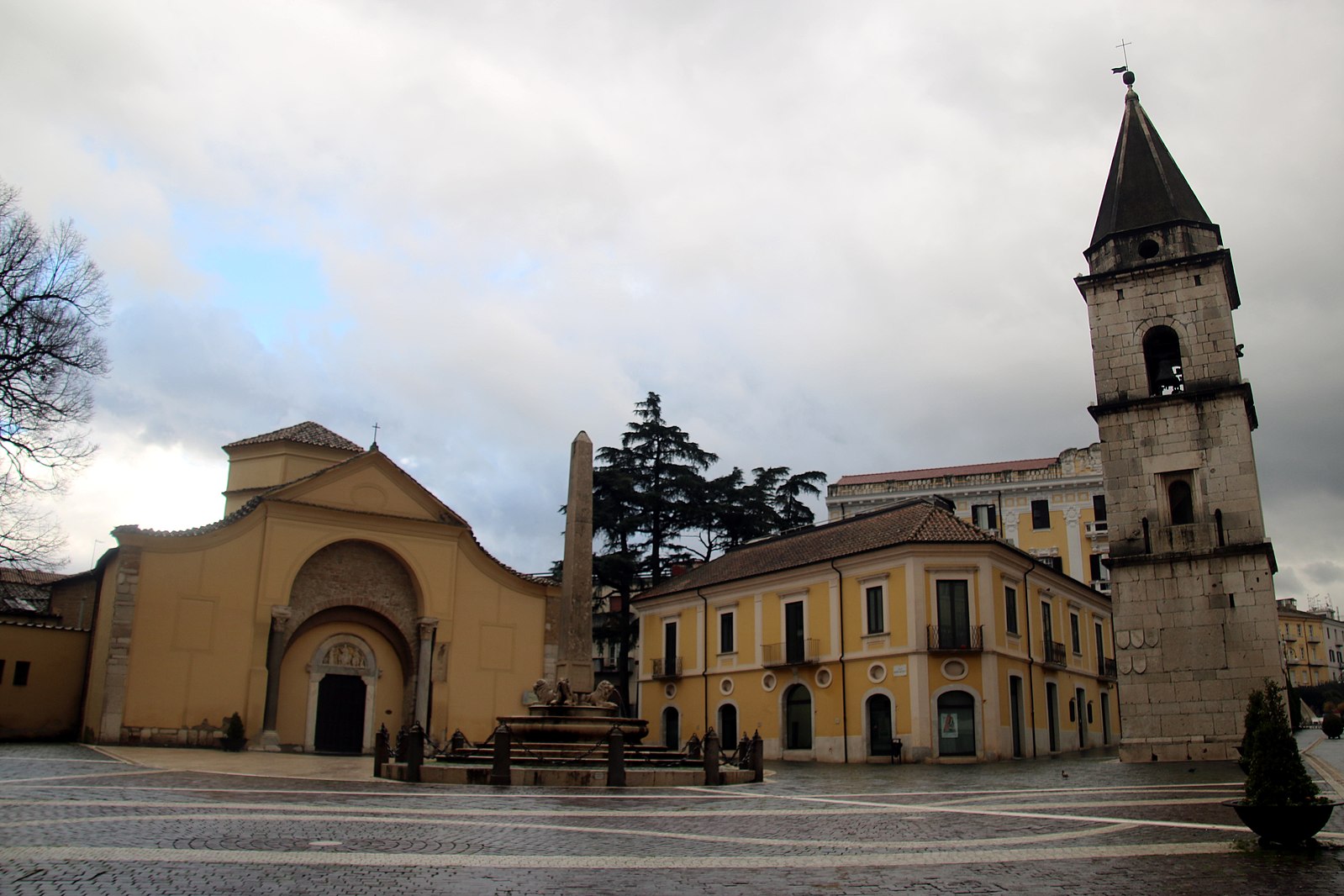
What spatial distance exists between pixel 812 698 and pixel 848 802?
60.2 feet

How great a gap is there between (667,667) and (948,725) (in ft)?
41.2

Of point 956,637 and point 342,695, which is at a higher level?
point 956,637

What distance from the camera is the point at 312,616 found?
98.6 feet

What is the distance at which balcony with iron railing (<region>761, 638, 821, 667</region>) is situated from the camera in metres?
31.6

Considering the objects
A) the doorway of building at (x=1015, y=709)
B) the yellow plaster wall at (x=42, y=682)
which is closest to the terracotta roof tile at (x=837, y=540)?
the doorway of building at (x=1015, y=709)

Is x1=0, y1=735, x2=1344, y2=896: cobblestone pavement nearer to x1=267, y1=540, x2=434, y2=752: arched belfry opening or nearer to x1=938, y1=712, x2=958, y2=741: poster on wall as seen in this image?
x1=938, y1=712, x2=958, y2=741: poster on wall

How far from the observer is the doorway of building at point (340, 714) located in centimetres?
2964

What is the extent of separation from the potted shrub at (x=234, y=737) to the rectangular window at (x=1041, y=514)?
36.4 m

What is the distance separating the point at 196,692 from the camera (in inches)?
1056

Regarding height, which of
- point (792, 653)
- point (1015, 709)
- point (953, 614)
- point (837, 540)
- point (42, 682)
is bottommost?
point (1015, 709)

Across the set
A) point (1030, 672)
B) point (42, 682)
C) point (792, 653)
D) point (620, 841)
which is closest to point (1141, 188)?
point (1030, 672)

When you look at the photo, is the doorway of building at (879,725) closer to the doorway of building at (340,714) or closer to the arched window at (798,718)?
the arched window at (798,718)

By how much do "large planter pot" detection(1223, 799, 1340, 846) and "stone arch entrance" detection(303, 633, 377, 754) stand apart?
2645 centimetres

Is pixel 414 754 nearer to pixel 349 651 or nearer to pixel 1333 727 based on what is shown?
pixel 349 651
